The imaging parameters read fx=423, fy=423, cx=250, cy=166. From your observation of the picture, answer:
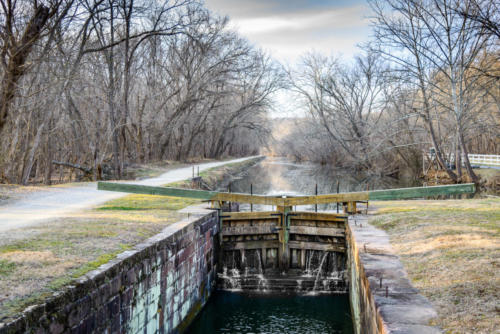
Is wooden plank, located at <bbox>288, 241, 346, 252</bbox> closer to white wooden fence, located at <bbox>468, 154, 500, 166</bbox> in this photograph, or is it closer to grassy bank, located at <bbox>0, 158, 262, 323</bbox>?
grassy bank, located at <bbox>0, 158, 262, 323</bbox>

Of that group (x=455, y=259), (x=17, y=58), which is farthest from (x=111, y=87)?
(x=455, y=259)

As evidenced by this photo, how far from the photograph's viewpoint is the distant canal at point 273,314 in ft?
28.9

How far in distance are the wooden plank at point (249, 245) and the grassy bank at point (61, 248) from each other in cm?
205

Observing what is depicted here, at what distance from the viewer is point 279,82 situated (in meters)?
41.1

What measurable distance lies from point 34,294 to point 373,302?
3674 millimetres

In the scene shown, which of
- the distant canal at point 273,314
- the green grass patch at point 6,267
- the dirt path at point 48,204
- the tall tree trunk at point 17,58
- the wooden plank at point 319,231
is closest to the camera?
the green grass patch at point 6,267

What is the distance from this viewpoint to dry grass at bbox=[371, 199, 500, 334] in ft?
13.9

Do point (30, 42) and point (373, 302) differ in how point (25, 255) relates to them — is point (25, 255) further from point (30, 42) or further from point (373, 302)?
point (30, 42)

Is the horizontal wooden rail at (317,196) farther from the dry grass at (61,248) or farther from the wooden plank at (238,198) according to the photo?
the dry grass at (61,248)

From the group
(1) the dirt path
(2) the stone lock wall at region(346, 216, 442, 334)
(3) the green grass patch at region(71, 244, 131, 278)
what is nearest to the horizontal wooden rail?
(1) the dirt path

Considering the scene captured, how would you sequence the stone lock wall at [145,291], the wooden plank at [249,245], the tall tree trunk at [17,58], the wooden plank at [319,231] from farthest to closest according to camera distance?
the wooden plank at [249,245], the tall tree trunk at [17,58], the wooden plank at [319,231], the stone lock wall at [145,291]

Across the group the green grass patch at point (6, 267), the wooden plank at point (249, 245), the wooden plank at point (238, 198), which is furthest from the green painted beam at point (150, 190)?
the green grass patch at point (6, 267)

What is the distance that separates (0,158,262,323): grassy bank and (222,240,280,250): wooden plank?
205 cm

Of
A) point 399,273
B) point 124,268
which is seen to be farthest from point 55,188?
point 399,273
